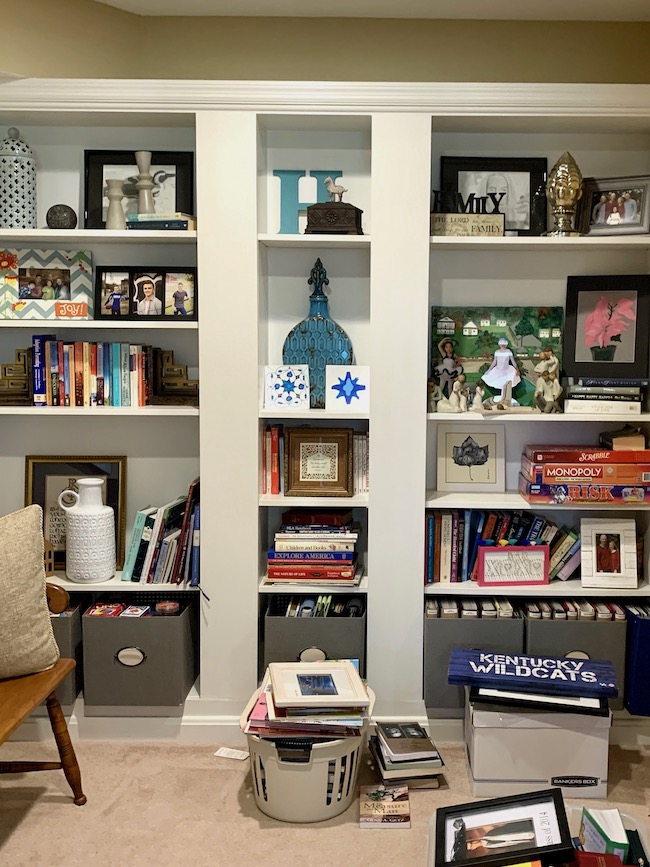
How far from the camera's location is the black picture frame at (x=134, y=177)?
2961 millimetres

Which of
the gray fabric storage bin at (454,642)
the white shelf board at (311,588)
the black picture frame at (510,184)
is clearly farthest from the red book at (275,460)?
the black picture frame at (510,184)

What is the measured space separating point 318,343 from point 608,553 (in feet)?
4.11

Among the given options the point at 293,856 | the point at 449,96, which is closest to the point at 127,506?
the point at 293,856

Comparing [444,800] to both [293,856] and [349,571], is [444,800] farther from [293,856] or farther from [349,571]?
[349,571]

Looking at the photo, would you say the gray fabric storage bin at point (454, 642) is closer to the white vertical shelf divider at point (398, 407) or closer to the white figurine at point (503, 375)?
the white vertical shelf divider at point (398, 407)

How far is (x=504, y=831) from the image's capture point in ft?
6.64

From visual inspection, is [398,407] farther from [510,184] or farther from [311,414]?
[510,184]

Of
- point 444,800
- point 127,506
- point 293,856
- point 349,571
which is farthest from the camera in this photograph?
point 127,506

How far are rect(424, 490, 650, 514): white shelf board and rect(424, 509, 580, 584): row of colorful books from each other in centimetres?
5

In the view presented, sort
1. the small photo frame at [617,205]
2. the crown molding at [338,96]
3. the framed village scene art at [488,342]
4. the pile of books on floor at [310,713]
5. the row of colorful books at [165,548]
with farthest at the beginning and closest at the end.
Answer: the framed village scene art at [488,342]
the row of colorful books at [165,548]
the small photo frame at [617,205]
the crown molding at [338,96]
the pile of books on floor at [310,713]

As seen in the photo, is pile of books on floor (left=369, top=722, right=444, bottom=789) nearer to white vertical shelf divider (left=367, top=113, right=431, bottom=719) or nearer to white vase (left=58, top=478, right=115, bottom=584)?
white vertical shelf divider (left=367, top=113, right=431, bottom=719)

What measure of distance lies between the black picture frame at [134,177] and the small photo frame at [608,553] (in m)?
1.81

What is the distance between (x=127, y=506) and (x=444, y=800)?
4.98 feet

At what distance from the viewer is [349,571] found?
290 cm
